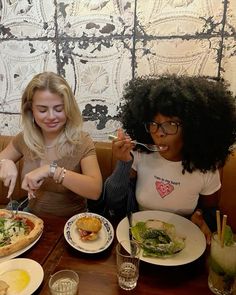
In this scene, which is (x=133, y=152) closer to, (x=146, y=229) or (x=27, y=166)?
(x=146, y=229)

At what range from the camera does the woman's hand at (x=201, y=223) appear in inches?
44.9

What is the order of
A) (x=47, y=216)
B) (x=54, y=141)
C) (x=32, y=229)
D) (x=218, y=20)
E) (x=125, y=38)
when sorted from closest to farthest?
(x=32, y=229)
(x=47, y=216)
(x=54, y=141)
(x=218, y=20)
(x=125, y=38)

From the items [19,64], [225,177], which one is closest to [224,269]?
[225,177]

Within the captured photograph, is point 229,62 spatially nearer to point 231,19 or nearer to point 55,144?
point 231,19

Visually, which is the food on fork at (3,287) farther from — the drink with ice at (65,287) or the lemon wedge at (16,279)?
the drink with ice at (65,287)

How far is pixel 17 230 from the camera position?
1120mm

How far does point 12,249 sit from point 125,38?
1.39m

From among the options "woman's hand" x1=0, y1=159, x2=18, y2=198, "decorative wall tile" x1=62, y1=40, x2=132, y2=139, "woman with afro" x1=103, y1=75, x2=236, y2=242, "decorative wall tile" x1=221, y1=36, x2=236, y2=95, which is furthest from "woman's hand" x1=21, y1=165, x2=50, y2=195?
"decorative wall tile" x1=221, y1=36, x2=236, y2=95

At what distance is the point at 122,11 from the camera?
69.9 inches

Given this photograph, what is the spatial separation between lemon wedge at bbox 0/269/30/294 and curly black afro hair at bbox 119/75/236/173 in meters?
0.81

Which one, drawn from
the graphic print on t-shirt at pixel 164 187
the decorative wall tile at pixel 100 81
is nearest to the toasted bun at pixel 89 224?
the graphic print on t-shirt at pixel 164 187

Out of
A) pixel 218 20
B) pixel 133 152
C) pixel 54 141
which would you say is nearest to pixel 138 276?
pixel 133 152

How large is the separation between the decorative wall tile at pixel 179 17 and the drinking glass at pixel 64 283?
1.46m

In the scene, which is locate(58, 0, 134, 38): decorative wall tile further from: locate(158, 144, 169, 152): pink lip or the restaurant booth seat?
locate(158, 144, 169, 152): pink lip
